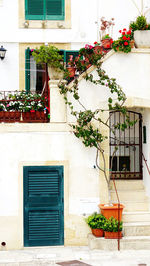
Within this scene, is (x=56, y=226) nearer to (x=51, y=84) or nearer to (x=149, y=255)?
(x=149, y=255)

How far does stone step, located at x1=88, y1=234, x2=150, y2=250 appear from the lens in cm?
1002

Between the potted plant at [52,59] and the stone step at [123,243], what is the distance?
13.3ft

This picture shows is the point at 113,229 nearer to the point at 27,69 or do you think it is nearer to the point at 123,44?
the point at 123,44

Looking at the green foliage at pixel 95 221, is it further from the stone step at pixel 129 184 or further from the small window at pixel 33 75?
the small window at pixel 33 75

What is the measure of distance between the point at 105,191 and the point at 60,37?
225 inches

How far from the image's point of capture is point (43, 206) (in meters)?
10.5

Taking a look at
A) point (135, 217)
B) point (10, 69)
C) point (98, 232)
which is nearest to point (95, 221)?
point (98, 232)

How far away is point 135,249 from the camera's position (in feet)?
33.1

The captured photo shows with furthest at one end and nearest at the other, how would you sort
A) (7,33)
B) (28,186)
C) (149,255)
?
(7,33)
(28,186)
(149,255)

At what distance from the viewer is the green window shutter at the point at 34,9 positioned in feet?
45.1

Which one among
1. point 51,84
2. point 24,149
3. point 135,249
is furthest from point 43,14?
point 135,249

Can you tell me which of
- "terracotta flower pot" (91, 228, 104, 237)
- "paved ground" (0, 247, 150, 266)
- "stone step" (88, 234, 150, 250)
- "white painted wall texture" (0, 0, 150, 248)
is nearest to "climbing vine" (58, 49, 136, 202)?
"white painted wall texture" (0, 0, 150, 248)

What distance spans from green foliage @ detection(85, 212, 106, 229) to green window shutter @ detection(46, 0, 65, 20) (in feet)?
22.0

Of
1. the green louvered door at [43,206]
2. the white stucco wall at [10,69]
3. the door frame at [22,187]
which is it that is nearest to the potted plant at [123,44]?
the door frame at [22,187]
